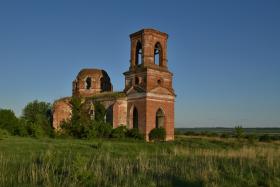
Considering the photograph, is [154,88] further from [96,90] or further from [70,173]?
[70,173]

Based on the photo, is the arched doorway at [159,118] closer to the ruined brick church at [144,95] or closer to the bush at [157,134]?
the ruined brick church at [144,95]

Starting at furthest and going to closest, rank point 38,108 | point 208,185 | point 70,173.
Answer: point 38,108
point 70,173
point 208,185

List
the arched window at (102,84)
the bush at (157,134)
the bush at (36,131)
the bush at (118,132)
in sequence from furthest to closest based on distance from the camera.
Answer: the arched window at (102,84)
the bush at (157,134)
the bush at (118,132)
the bush at (36,131)

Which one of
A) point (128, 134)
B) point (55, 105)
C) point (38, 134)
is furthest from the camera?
point (55, 105)

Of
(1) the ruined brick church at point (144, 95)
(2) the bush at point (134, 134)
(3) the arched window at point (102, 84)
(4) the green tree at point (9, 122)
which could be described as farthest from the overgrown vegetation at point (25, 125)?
(3) the arched window at point (102, 84)

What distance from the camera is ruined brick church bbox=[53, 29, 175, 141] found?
31.7m

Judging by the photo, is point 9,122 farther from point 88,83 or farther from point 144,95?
point 144,95

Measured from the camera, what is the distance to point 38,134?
2916 centimetres

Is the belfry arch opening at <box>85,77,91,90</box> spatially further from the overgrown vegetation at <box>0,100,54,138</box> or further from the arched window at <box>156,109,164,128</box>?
the arched window at <box>156,109,164,128</box>

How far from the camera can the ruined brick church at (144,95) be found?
31734mm

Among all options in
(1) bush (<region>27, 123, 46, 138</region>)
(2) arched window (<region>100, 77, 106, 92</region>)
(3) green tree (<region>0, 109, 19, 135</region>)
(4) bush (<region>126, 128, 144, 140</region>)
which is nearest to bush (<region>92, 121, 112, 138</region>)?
(4) bush (<region>126, 128, 144, 140</region>)

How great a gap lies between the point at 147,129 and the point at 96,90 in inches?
485

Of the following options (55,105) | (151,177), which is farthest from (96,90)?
(151,177)

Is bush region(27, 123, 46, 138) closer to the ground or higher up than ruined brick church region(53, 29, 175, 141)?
closer to the ground
